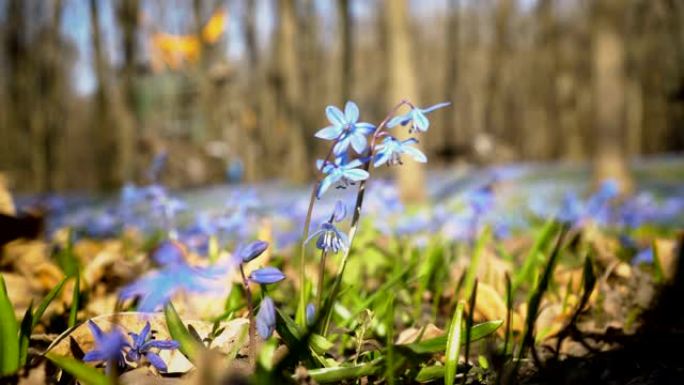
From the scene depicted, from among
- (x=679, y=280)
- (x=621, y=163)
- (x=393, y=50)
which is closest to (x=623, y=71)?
(x=621, y=163)

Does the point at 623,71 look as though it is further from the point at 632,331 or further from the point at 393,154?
the point at 393,154

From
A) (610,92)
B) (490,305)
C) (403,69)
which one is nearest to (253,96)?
(403,69)

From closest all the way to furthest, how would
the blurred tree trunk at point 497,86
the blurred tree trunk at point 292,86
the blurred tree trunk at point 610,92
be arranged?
the blurred tree trunk at point 610,92
the blurred tree trunk at point 292,86
the blurred tree trunk at point 497,86

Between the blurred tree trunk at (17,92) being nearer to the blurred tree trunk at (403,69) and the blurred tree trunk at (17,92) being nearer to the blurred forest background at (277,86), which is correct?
the blurred forest background at (277,86)

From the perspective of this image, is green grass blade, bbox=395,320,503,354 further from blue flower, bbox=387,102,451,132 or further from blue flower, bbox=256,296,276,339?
blue flower, bbox=387,102,451,132

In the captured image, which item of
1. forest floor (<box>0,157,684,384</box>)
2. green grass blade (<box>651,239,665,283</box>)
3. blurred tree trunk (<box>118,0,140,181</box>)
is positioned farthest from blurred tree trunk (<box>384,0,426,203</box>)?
blurred tree trunk (<box>118,0,140,181</box>)

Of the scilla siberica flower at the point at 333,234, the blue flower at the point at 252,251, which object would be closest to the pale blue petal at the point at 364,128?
the scilla siberica flower at the point at 333,234
